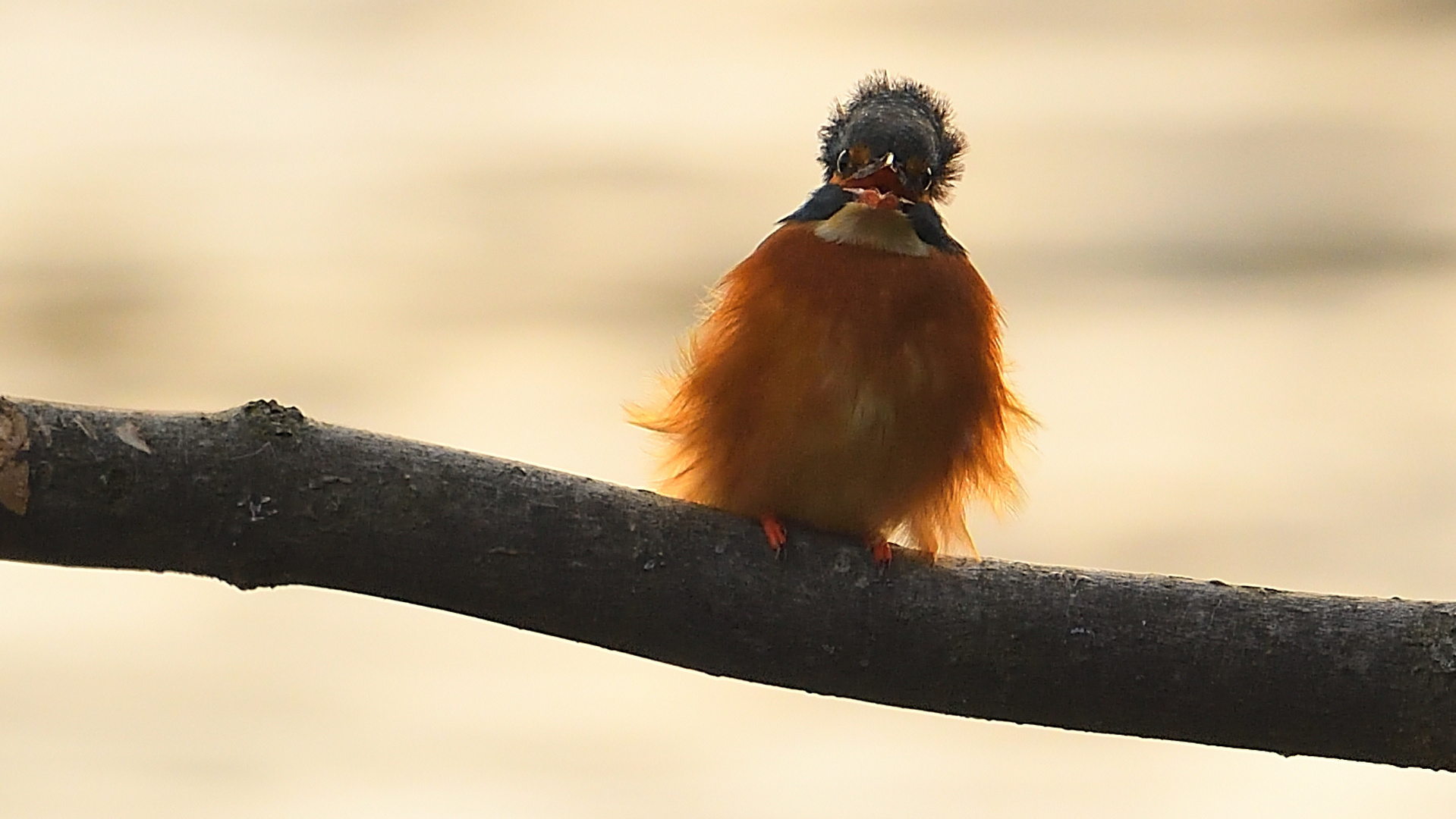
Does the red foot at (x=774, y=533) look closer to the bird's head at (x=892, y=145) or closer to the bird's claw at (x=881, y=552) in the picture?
the bird's claw at (x=881, y=552)

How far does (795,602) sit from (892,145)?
0.63m

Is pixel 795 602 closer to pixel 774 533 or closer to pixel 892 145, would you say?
pixel 774 533

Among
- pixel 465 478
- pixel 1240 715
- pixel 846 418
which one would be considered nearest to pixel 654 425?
pixel 846 418

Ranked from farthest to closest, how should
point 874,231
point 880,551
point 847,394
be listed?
point 874,231 → point 847,394 → point 880,551

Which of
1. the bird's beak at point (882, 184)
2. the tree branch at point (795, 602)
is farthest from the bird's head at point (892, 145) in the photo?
the tree branch at point (795, 602)

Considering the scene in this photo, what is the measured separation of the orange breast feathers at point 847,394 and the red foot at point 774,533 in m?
0.04

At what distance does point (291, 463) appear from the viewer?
1451 mm

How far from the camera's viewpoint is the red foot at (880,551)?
1709 mm

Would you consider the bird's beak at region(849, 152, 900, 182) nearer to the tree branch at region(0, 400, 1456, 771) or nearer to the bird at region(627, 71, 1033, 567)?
the bird at region(627, 71, 1033, 567)

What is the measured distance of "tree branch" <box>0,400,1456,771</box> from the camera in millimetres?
1459

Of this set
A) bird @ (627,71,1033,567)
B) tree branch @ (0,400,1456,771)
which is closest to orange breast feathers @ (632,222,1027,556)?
bird @ (627,71,1033,567)

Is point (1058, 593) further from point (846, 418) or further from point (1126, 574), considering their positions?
point (846, 418)

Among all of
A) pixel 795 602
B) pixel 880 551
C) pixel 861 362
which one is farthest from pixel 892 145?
pixel 795 602

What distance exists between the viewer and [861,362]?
1954 millimetres
